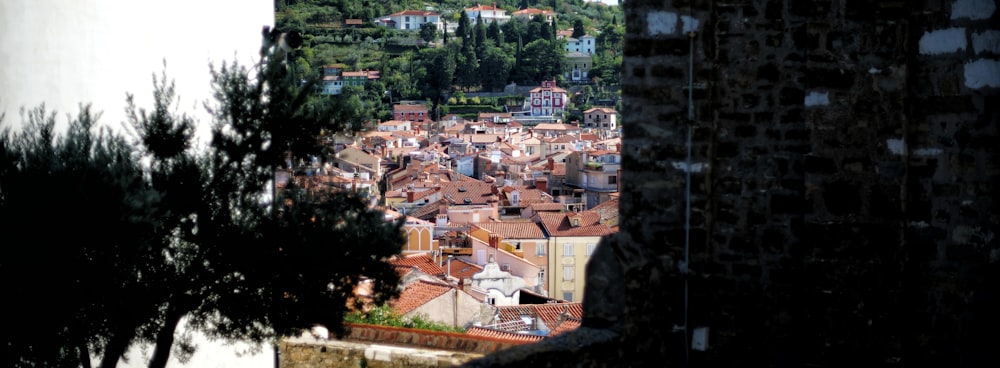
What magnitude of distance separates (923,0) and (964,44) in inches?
6.6

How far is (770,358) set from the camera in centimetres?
329

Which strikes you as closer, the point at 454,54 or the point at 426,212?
the point at 426,212

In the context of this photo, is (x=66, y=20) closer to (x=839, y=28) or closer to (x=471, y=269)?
(x=839, y=28)

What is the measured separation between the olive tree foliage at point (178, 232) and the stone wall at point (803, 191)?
8.89ft

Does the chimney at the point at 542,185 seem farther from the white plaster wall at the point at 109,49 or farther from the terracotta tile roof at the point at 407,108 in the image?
the terracotta tile roof at the point at 407,108

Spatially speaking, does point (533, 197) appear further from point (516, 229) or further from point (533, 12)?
point (533, 12)

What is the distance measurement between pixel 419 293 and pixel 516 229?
22.4m

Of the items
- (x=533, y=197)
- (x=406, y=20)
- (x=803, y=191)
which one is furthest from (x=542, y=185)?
(x=406, y=20)

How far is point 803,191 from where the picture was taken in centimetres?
319

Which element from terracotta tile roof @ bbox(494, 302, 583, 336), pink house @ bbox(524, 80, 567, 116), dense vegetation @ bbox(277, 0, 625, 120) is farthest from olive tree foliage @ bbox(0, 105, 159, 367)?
pink house @ bbox(524, 80, 567, 116)

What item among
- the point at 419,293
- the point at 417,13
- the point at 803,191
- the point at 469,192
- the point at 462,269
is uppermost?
the point at 417,13

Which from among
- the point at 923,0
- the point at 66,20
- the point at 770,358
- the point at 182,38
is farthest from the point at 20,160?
the point at 923,0

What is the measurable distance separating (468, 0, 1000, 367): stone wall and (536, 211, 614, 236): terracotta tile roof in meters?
34.1

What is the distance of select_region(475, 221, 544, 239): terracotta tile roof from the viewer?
1519 inches
